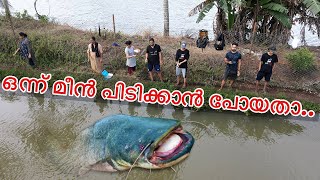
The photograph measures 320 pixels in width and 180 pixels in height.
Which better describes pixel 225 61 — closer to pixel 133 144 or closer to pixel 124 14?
pixel 133 144

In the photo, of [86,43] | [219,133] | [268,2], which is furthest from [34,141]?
[268,2]

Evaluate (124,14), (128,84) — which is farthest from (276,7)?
(124,14)

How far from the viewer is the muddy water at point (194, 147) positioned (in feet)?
18.3

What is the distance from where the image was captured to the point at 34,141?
252 inches

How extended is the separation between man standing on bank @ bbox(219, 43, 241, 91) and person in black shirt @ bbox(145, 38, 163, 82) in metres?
1.63

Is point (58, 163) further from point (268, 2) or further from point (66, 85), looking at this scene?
point (268, 2)

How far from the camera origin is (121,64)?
9250mm

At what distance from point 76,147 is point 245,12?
686 centimetres

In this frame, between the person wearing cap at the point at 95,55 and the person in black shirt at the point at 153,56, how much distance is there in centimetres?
135

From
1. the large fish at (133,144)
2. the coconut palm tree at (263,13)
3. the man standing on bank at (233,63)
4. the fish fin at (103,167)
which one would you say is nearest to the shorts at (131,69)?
the large fish at (133,144)

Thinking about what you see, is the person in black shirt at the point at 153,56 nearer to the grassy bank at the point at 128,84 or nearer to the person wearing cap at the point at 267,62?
the grassy bank at the point at 128,84

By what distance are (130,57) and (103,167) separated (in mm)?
3469

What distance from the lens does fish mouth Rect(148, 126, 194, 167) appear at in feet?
18.8

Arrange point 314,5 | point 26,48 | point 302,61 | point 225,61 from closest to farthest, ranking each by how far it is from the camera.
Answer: point 225,61 < point 314,5 < point 302,61 < point 26,48
